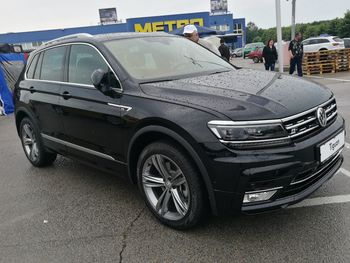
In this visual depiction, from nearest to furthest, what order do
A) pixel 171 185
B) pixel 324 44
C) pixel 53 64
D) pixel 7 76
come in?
pixel 171 185
pixel 53 64
pixel 7 76
pixel 324 44

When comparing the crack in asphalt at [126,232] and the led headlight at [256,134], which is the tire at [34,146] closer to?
the crack in asphalt at [126,232]

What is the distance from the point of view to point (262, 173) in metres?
2.67

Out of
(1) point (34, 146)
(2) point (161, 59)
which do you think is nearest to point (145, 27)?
(1) point (34, 146)

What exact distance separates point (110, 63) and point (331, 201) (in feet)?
8.38

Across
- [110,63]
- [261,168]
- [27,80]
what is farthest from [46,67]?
[261,168]

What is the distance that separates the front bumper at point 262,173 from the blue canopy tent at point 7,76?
11.4 meters

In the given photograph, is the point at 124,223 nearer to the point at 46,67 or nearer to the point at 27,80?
the point at 46,67

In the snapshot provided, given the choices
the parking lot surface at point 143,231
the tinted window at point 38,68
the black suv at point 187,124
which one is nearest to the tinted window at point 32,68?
the tinted window at point 38,68

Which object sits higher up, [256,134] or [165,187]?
[256,134]

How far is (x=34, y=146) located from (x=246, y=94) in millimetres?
3688

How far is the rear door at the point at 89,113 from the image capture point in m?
3.63

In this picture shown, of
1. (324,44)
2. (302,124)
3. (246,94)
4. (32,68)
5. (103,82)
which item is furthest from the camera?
(324,44)

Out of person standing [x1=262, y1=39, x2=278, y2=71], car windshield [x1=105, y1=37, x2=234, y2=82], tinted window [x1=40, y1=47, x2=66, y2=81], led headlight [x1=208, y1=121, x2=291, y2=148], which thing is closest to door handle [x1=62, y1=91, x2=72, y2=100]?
tinted window [x1=40, y1=47, x2=66, y2=81]

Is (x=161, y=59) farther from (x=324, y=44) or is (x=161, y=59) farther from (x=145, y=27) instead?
(x=145, y=27)
